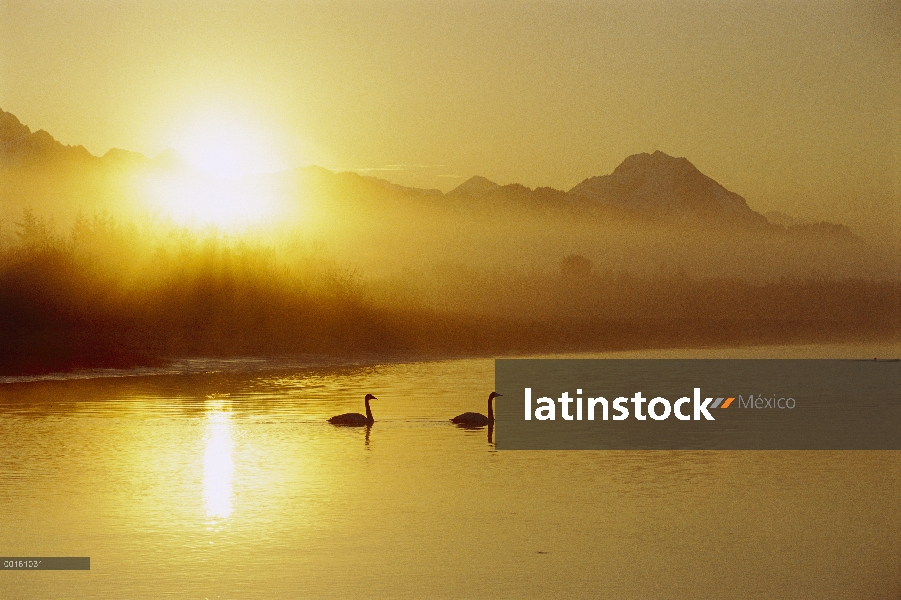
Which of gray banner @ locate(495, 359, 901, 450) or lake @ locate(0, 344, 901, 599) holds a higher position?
gray banner @ locate(495, 359, 901, 450)

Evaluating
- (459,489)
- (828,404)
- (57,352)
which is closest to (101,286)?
(57,352)

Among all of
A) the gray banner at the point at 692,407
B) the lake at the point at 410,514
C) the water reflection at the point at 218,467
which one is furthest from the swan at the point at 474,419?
the water reflection at the point at 218,467

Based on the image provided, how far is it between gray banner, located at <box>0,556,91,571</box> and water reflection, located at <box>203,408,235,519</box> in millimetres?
3070

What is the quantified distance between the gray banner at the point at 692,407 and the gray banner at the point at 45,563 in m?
12.8

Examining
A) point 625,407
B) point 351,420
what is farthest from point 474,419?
point 625,407

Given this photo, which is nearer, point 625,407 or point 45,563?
point 45,563

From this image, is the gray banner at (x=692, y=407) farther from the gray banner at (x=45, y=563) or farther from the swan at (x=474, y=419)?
the gray banner at (x=45, y=563)

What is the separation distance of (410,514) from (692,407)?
2212cm

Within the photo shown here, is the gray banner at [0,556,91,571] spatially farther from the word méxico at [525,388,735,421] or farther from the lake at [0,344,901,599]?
the word méxico at [525,388,735,421]

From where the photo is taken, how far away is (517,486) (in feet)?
71.3

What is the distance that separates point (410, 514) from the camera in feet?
63.0

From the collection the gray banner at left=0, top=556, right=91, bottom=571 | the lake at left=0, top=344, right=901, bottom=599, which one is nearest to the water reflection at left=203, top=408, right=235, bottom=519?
the lake at left=0, top=344, right=901, bottom=599

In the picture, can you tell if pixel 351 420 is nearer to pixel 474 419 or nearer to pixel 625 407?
pixel 474 419

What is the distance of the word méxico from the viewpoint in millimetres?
35125
